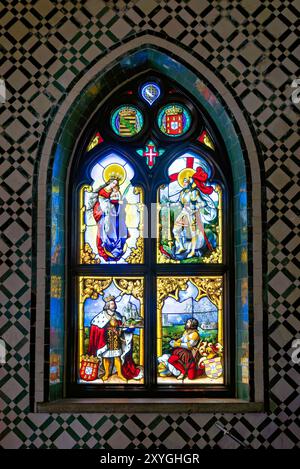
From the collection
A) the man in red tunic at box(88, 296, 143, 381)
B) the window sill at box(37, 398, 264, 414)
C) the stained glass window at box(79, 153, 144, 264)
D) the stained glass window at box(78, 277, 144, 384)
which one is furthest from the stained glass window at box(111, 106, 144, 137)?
the window sill at box(37, 398, 264, 414)

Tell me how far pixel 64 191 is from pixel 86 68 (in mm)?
955

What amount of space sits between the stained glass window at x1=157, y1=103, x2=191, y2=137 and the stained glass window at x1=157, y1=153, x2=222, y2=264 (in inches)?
10.6

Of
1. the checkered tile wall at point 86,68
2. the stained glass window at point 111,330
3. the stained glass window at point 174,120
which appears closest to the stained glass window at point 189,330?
the stained glass window at point 111,330

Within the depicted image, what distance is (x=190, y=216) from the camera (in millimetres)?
5234

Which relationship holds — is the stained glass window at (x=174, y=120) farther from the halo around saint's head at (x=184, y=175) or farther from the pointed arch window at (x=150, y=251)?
the halo around saint's head at (x=184, y=175)

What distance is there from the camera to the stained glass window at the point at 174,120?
5.33m

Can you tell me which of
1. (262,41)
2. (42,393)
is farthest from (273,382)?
(262,41)

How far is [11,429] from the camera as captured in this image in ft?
15.7

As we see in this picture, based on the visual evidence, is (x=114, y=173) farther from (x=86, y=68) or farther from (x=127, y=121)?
(x=86, y=68)

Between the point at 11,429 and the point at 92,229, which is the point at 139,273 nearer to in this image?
the point at 92,229

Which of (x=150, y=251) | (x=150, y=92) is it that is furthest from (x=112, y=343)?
(x=150, y=92)

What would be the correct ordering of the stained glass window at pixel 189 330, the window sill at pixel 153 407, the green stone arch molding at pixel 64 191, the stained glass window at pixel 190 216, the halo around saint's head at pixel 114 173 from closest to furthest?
the window sill at pixel 153 407 < the green stone arch molding at pixel 64 191 < the stained glass window at pixel 189 330 < the stained glass window at pixel 190 216 < the halo around saint's head at pixel 114 173

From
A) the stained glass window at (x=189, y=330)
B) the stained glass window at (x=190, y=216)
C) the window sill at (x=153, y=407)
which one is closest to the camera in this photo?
the window sill at (x=153, y=407)
